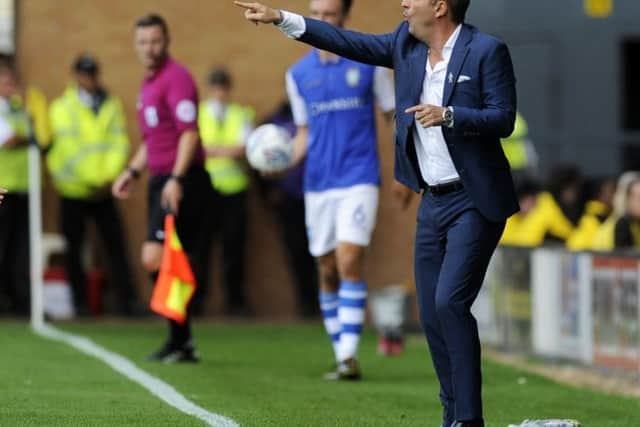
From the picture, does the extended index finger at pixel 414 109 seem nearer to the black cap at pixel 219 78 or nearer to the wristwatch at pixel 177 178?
the wristwatch at pixel 177 178

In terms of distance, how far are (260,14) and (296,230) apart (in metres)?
9.73

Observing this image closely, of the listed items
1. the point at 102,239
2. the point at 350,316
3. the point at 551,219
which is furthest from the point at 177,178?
the point at 551,219

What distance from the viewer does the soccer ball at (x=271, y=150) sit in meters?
12.1

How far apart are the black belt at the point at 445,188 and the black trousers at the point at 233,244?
9.24 meters

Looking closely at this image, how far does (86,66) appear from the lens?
55.3 ft

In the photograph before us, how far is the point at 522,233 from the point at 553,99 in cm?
624

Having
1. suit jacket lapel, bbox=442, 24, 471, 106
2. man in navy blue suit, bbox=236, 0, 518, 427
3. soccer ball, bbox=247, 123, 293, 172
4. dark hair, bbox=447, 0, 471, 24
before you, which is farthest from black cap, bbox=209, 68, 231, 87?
suit jacket lapel, bbox=442, 24, 471, 106

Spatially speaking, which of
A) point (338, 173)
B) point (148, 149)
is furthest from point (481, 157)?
point (148, 149)

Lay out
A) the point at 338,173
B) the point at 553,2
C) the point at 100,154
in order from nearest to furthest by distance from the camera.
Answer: the point at 338,173 < the point at 100,154 < the point at 553,2

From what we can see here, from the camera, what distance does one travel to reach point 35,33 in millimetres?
17891

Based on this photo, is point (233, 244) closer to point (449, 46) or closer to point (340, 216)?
point (340, 216)

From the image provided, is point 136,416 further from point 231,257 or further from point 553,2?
point 553,2

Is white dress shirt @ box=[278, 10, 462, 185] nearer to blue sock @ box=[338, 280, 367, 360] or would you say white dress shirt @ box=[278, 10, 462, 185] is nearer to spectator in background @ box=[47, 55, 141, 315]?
blue sock @ box=[338, 280, 367, 360]

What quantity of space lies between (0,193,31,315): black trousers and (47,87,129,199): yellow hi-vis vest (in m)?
0.48
